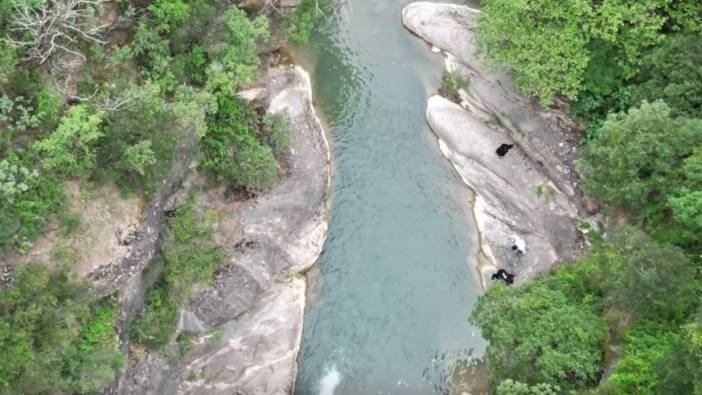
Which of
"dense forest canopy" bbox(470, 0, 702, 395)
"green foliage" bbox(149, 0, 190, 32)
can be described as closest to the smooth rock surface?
"dense forest canopy" bbox(470, 0, 702, 395)

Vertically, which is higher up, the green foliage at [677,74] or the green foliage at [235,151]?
the green foliage at [677,74]

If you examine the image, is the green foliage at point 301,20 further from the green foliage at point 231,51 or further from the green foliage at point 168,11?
the green foliage at point 168,11

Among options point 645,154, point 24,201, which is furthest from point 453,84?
point 24,201

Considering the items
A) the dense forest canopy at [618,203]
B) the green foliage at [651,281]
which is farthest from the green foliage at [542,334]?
the green foliage at [651,281]

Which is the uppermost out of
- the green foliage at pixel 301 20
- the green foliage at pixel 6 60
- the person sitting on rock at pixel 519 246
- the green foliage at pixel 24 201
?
the green foliage at pixel 6 60

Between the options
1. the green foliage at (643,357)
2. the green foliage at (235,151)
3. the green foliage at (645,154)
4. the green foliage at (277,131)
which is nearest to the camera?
the green foliage at (643,357)

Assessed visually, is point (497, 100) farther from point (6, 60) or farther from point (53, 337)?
point (53, 337)

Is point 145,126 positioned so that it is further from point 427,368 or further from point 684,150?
point 684,150

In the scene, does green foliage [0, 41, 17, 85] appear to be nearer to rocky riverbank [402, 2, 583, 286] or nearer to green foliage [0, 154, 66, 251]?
green foliage [0, 154, 66, 251]
